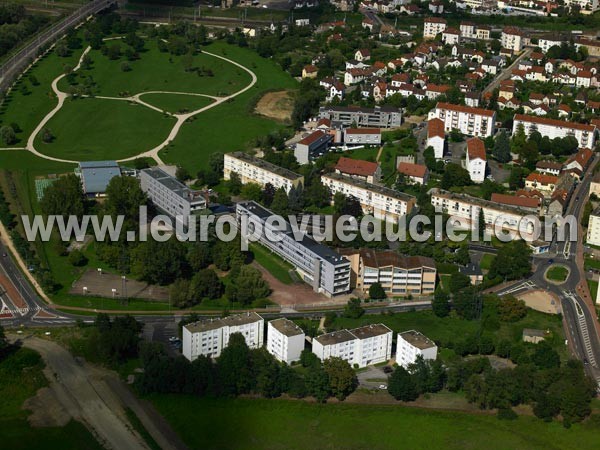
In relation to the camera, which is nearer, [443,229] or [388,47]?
[443,229]

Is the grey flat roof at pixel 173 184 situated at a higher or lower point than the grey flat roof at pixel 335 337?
higher

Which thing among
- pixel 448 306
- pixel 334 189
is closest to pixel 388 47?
pixel 334 189

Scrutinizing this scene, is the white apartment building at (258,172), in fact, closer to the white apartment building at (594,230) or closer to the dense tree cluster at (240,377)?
the white apartment building at (594,230)

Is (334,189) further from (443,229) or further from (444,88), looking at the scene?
(444,88)

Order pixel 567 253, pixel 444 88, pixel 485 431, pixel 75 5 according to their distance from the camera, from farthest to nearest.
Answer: pixel 75 5 → pixel 444 88 → pixel 567 253 → pixel 485 431

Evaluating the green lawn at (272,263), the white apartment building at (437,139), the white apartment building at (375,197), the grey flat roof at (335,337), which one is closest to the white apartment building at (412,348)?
the grey flat roof at (335,337)

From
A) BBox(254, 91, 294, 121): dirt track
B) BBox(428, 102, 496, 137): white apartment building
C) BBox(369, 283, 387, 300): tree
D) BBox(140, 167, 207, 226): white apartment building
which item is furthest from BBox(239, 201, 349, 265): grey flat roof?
BBox(428, 102, 496, 137): white apartment building

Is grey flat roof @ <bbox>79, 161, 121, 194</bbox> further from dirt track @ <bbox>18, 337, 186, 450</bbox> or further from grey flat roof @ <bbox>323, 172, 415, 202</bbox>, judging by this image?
dirt track @ <bbox>18, 337, 186, 450</bbox>
